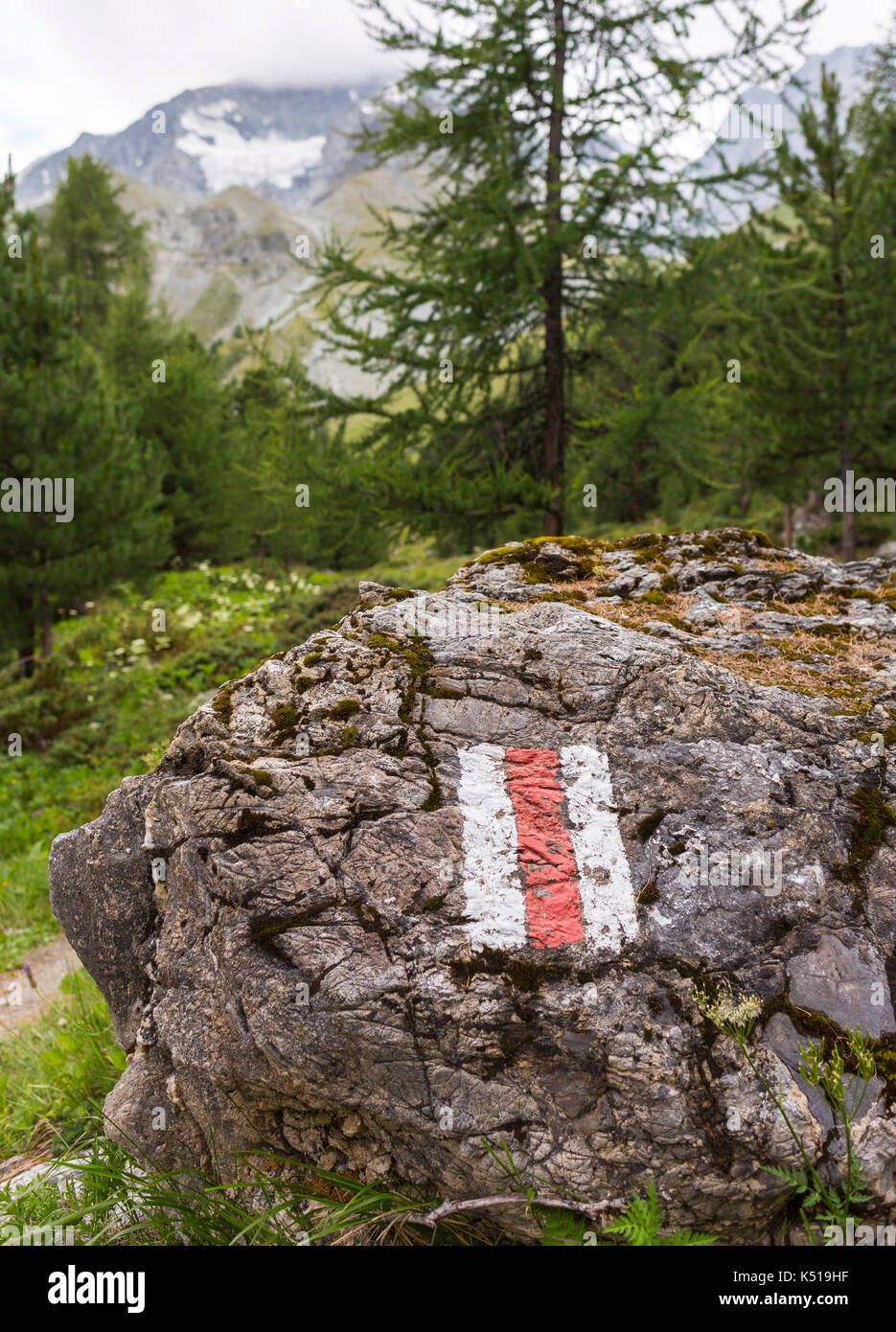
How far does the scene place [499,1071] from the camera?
85.9 inches

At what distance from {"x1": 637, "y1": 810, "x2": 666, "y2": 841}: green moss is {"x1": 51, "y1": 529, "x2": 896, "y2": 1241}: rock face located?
0.01 meters

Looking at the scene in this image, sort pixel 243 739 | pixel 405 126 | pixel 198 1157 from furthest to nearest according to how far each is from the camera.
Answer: pixel 405 126 < pixel 243 739 < pixel 198 1157

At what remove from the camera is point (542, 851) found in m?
2.49

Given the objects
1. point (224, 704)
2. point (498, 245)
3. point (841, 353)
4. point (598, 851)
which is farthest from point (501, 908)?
point (841, 353)

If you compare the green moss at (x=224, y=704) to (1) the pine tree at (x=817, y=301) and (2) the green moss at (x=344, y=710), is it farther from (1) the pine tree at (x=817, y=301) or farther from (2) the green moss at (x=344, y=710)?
(1) the pine tree at (x=817, y=301)

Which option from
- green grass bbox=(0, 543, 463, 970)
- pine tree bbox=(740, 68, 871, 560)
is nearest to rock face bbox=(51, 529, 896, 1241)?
green grass bbox=(0, 543, 463, 970)

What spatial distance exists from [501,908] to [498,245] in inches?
308

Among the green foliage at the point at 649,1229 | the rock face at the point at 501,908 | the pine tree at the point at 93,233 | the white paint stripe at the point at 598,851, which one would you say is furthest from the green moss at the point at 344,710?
the pine tree at the point at 93,233

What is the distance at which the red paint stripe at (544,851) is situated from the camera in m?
2.33

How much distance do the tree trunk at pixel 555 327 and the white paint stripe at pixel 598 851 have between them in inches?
240

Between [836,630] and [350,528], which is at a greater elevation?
[350,528]

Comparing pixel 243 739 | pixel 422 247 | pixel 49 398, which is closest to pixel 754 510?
pixel 422 247
